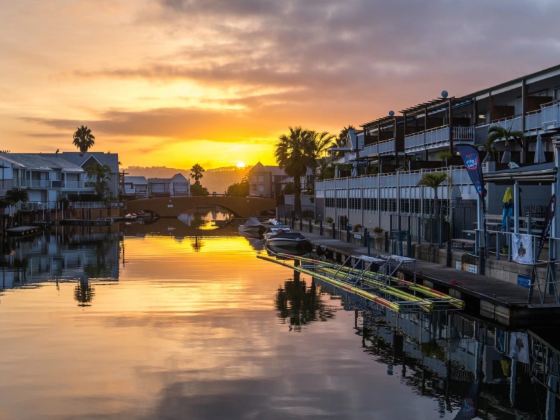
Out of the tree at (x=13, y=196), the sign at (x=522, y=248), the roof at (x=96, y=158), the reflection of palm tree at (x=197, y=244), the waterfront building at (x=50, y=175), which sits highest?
the roof at (x=96, y=158)

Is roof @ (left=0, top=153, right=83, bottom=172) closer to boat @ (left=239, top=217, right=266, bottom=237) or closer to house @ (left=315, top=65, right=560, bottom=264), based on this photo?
boat @ (left=239, top=217, right=266, bottom=237)

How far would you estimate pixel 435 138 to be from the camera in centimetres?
6003

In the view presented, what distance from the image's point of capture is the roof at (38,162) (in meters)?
117

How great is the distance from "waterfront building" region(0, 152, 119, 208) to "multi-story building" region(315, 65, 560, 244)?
53497 millimetres

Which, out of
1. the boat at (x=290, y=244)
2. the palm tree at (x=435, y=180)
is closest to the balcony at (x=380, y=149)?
the boat at (x=290, y=244)

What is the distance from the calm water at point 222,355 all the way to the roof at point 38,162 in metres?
78.9

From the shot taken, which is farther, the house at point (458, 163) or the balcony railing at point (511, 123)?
the balcony railing at point (511, 123)

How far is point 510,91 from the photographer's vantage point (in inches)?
2028

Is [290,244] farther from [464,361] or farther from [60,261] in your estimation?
[464,361]

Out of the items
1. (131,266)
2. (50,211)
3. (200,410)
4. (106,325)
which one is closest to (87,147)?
Result: (50,211)

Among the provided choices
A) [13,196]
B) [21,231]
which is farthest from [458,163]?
[13,196]

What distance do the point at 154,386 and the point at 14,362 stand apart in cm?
599

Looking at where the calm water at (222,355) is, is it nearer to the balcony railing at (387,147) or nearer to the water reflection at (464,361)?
the water reflection at (464,361)

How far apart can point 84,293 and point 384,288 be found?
17136mm
